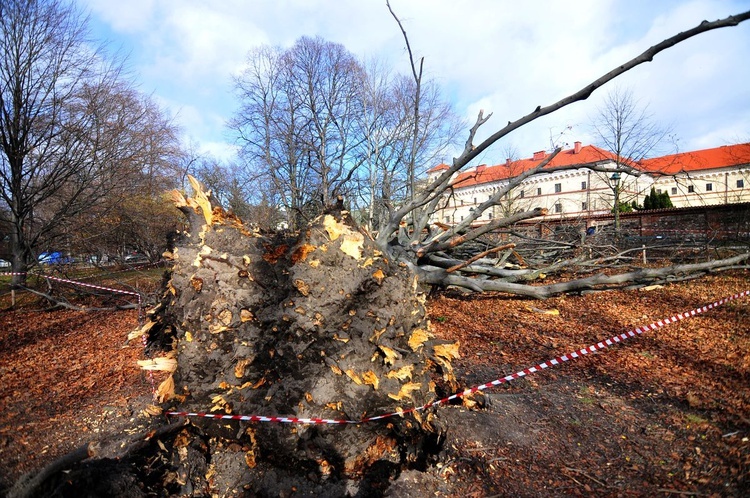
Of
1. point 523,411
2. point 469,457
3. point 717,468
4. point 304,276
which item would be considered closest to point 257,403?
point 304,276

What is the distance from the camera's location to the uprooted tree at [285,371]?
99.7 inches

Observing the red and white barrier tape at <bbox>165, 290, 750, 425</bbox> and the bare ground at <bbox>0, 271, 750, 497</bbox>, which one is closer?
the bare ground at <bbox>0, 271, 750, 497</bbox>

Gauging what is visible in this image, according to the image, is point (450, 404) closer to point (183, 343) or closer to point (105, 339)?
point (183, 343)

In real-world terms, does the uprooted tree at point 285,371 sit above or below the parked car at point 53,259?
below

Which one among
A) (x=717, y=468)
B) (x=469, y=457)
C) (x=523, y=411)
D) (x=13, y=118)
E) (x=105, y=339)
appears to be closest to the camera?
(x=717, y=468)

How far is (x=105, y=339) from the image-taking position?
19.4 ft

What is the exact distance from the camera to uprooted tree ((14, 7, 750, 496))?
253 centimetres

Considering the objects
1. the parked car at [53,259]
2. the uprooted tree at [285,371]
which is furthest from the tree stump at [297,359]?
the parked car at [53,259]

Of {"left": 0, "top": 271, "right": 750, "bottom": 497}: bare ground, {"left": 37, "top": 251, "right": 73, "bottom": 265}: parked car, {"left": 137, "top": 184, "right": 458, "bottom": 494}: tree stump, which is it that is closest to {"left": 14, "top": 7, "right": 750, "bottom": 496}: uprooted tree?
{"left": 137, "top": 184, "right": 458, "bottom": 494}: tree stump

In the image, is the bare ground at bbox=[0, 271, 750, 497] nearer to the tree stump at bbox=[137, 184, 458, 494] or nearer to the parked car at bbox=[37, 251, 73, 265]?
the tree stump at bbox=[137, 184, 458, 494]

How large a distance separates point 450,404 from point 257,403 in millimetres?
1587

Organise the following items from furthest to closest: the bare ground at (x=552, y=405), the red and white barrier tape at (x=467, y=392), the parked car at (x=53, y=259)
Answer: the parked car at (x=53, y=259)
the red and white barrier tape at (x=467, y=392)
the bare ground at (x=552, y=405)

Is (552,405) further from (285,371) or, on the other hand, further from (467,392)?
(285,371)

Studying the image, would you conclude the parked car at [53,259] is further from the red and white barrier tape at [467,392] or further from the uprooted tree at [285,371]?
the red and white barrier tape at [467,392]
